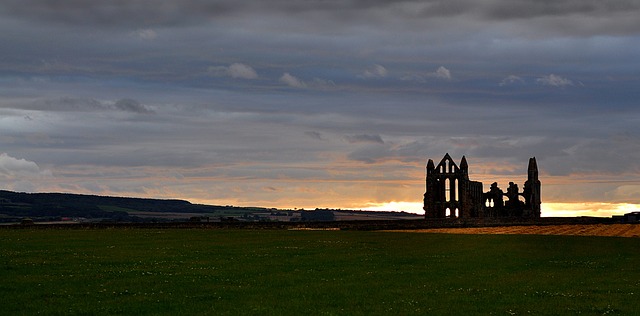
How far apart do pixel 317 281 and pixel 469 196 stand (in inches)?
5024

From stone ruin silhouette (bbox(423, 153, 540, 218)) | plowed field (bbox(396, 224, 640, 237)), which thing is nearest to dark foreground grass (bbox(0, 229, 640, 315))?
plowed field (bbox(396, 224, 640, 237))

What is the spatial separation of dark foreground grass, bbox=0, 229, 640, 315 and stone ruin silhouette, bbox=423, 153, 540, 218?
343ft

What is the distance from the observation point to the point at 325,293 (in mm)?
29172

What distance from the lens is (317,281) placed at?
108ft

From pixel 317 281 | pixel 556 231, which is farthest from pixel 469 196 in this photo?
pixel 317 281

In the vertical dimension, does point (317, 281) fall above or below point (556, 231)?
below

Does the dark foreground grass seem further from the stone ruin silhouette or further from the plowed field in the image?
the stone ruin silhouette

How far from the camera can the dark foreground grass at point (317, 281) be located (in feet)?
85.4

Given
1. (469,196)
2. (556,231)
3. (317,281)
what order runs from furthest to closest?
(469,196) < (556,231) < (317,281)

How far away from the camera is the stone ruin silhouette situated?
157m

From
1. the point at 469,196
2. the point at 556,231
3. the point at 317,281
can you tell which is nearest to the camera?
the point at 317,281

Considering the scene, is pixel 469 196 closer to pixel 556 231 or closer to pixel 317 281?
pixel 556 231

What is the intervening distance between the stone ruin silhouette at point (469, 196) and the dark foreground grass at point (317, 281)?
104474 mm

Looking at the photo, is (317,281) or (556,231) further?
(556,231)
